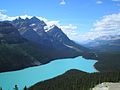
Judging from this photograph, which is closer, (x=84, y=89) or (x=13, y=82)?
(x=84, y=89)

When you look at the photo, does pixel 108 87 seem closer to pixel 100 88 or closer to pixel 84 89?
pixel 100 88

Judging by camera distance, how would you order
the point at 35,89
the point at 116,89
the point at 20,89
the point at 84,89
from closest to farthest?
the point at 116,89 → the point at 84,89 → the point at 35,89 → the point at 20,89

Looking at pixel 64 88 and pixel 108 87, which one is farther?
pixel 64 88

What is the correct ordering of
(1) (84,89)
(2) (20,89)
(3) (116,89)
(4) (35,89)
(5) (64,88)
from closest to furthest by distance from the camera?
(3) (116,89) < (1) (84,89) < (5) (64,88) < (4) (35,89) < (2) (20,89)

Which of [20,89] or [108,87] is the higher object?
[108,87]

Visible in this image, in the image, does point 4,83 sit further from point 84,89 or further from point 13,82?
point 84,89

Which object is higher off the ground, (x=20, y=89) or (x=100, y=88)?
(x=100, y=88)

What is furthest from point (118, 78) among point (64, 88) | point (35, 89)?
point (35, 89)

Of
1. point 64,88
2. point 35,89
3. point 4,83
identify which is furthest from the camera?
point 4,83

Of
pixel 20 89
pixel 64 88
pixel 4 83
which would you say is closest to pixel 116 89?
pixel 64 88
